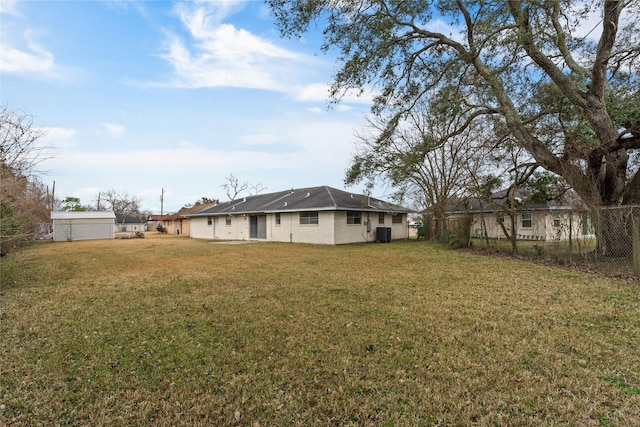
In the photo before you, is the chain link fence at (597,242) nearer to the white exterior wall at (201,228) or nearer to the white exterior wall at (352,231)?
the white exterior wall at (352,231)

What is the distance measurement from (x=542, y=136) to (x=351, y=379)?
1370cm

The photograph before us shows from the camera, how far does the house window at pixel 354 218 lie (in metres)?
18.8

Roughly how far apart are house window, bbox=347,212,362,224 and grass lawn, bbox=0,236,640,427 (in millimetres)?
12004

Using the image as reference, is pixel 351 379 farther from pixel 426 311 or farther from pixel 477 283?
pixel 477 283

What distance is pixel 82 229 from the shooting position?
27.9m

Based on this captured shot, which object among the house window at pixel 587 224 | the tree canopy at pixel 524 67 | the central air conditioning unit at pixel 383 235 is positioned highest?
the tree canopy at pixel 524 67

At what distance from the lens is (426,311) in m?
4.96

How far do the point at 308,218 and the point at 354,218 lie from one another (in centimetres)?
282

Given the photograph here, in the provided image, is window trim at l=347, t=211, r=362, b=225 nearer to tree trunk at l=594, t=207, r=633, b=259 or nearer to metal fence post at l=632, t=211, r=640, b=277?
tree trunk at l=594, t=207, r=633, b=259

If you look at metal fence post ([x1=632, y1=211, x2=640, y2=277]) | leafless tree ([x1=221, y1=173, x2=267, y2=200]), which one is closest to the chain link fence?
metal fence post ([x1=632, y1=211, x2=640, y2=277])

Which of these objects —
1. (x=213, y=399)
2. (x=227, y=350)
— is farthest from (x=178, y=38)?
(x=213, y=399)

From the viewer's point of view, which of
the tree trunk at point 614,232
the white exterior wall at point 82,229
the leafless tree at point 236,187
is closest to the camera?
the tree trunk at point 614,232

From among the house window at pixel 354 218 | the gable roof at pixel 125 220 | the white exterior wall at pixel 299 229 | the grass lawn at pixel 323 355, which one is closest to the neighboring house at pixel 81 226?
the white exterior wall at pixel 299 229

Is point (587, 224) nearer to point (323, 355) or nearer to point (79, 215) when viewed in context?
point (323, 355)
